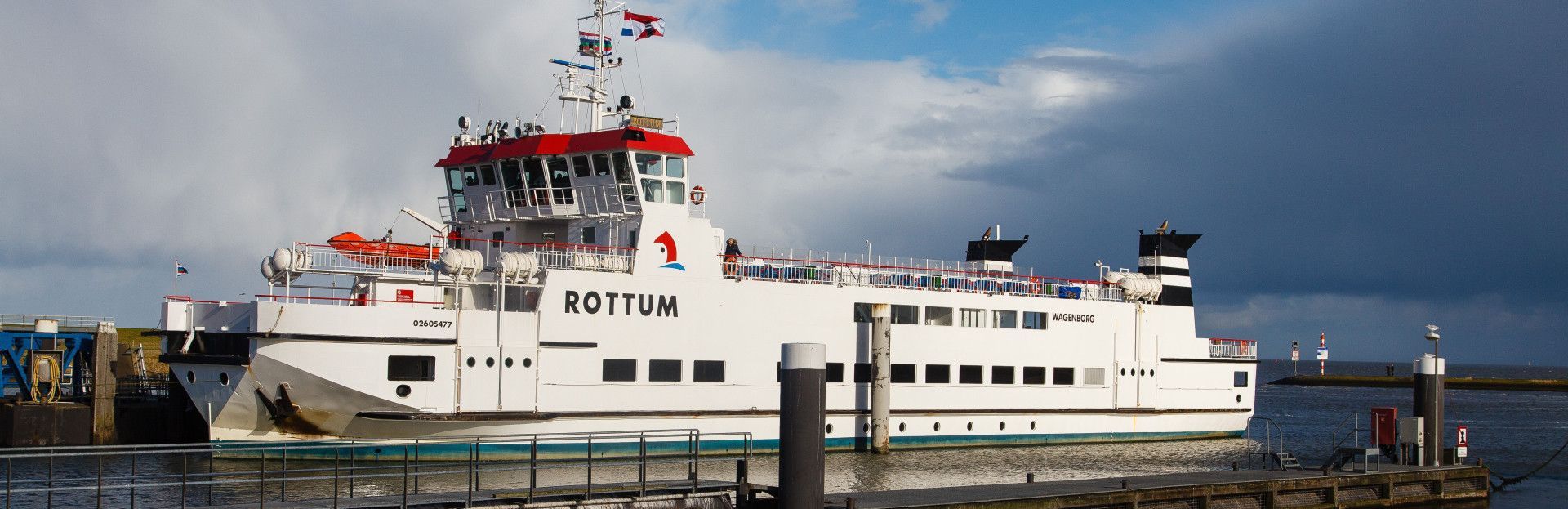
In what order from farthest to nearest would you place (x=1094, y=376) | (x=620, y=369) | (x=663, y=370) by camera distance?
(x=1094, y=376), (x=663, y=370), (x=620, y=369)

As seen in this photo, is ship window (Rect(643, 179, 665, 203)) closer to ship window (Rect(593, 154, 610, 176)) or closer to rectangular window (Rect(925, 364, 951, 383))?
ship window (Rect(593, 154, 610, 176))

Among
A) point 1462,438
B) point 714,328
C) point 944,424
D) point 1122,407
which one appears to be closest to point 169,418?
point 714,328

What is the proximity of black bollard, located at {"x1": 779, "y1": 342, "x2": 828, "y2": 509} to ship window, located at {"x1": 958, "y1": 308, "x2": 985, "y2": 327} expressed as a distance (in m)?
16.7

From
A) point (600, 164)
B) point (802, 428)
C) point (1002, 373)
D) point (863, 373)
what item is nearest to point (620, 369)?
point (600, 164)

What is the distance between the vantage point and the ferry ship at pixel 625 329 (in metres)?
25.6

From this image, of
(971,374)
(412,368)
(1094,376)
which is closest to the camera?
(412,368)

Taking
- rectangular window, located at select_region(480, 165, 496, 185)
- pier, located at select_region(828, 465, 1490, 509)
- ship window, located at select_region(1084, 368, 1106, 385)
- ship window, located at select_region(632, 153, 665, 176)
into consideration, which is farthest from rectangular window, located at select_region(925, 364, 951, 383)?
rectangular window, located at select_region(480, 165, 496, 185)

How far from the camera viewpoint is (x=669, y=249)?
28812 millimetres

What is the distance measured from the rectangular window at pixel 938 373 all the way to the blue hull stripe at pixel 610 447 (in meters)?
1.27

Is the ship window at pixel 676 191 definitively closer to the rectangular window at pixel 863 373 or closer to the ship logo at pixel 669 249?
the ship logo at pixel 669 249

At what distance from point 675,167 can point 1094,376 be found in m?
12.4

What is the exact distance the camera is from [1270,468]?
26547 mm

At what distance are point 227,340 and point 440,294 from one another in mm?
3828

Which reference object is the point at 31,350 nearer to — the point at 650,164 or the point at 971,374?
the point at 650,164
